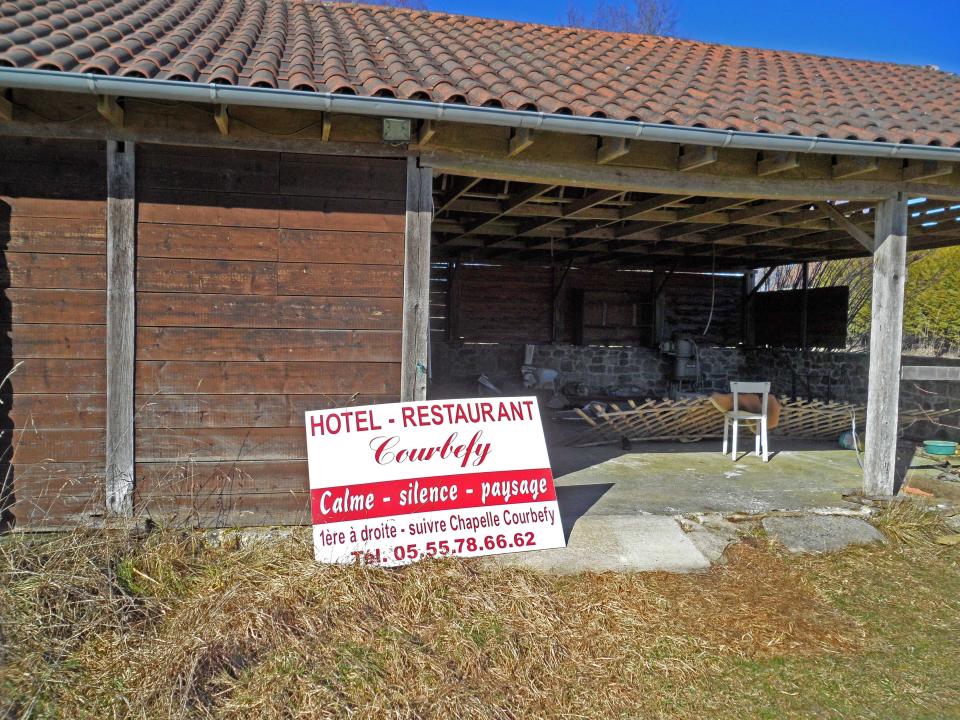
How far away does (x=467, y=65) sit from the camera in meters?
5.23

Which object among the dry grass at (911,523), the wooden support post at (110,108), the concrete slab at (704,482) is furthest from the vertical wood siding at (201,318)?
the dry grass at (911,523)

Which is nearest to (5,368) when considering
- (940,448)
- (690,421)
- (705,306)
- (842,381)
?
(690,421)

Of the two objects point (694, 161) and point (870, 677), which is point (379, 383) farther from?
point (870, 677)

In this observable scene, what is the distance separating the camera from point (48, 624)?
328cm

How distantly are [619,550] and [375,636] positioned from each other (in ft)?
6.29

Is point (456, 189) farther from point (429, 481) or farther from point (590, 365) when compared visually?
point (590, 365)

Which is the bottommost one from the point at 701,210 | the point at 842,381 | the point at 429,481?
the point at 429,481

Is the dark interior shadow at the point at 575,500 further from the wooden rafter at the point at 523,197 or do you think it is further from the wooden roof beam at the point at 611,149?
the wooden rafter at the point at 523,197

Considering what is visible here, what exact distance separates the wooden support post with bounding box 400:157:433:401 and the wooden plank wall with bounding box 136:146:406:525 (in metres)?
0.07

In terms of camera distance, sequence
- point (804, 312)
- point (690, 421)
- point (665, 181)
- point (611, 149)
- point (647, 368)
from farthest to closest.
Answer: point (647, 368) → point (804, 312) → point (690, 421) → point (665, 181) → point (611, 149)

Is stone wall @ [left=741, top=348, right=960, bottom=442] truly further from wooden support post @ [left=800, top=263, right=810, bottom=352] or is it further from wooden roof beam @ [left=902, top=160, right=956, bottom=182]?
wooden roof beam @ [left=902, top=160, right=956, bottom=182]

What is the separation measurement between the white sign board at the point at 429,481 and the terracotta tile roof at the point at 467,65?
1.97 m

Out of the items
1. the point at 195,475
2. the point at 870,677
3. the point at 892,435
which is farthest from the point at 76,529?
the point at 892,435

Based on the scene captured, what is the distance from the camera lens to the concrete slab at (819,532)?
16.4ft
